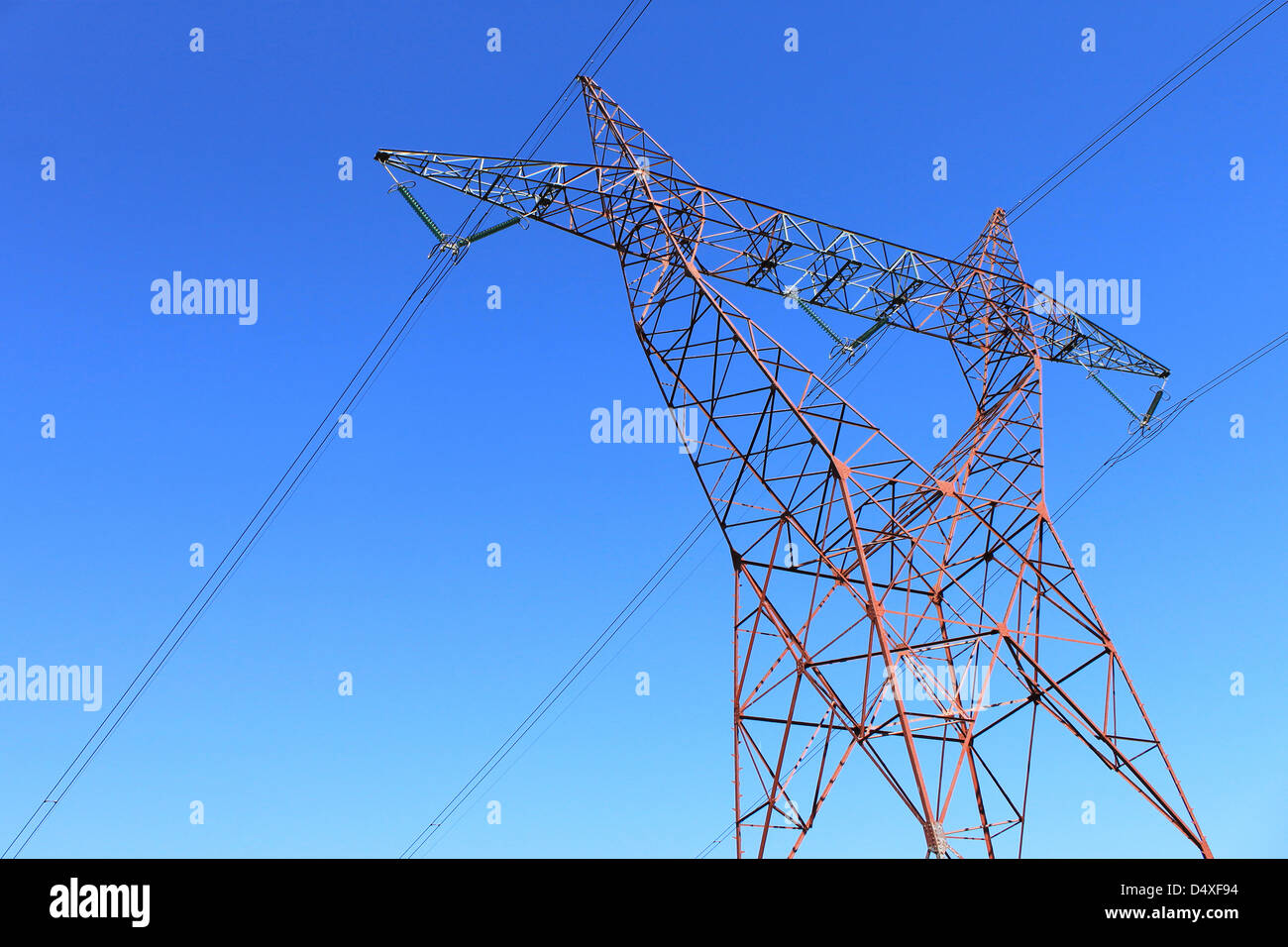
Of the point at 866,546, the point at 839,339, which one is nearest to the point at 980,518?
the point at 866,546

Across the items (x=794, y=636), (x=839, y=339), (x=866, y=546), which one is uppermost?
(x=839, y=339)

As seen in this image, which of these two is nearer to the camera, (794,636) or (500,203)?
(794,636)

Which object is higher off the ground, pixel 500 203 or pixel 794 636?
pixel 500 203
